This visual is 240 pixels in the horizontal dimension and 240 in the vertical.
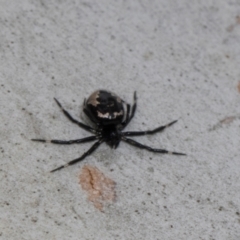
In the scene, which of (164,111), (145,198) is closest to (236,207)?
(145,198)

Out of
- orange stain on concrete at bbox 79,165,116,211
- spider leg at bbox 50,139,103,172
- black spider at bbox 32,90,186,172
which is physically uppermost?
black spider at bbox 32,90,186,172

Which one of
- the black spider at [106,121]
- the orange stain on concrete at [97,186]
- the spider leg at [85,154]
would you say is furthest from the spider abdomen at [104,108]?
the orange stain on concrete at [97,186]

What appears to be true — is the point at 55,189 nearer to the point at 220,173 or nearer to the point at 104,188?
the point at 104,188

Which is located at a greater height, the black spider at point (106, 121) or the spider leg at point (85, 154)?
the black spider at point (106, 121)

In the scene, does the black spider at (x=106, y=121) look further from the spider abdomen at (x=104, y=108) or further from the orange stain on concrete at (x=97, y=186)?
the orange stain on concrete at (x=97, y=186)

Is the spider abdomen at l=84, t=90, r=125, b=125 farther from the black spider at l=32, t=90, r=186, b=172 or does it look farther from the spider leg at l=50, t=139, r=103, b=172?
the spider leg at l=50, t=139, r=103, b=172

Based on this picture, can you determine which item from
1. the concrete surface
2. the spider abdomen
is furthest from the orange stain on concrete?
the spider abdomen

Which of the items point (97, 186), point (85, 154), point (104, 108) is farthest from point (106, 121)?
point (97, 186)

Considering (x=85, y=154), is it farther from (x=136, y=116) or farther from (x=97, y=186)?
(x=136, y=116)
